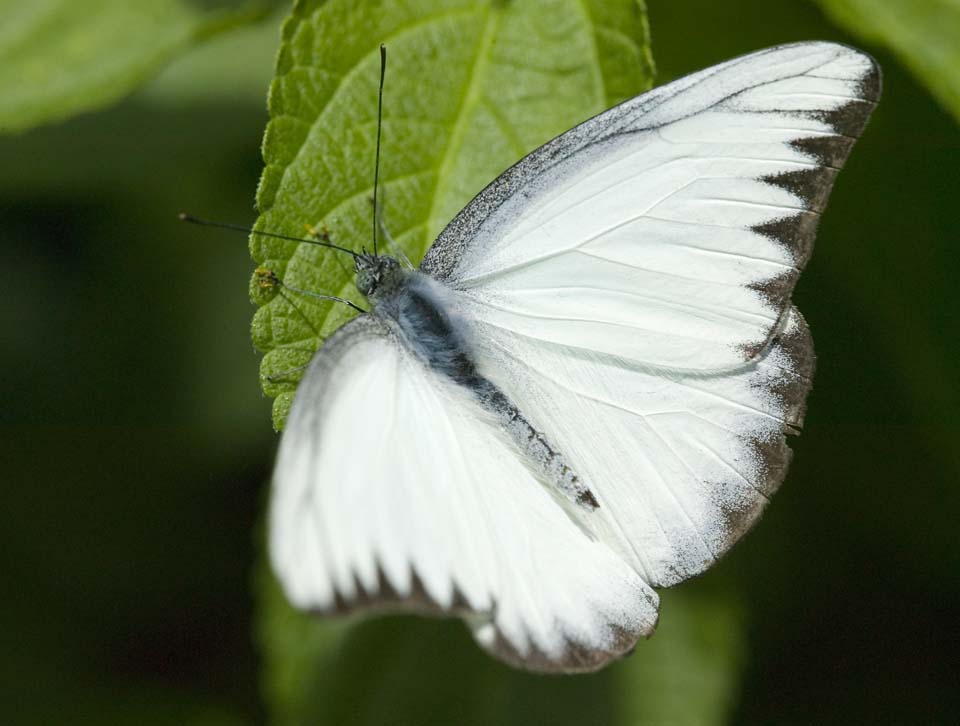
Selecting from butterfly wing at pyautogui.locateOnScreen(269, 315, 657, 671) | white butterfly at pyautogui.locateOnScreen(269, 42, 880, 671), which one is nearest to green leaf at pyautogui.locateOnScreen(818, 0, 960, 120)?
white butterfly at pyautogui.locateOnScreen(269, 42, 880, 671)

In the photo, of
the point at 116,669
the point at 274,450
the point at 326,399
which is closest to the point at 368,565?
the point at 326,399

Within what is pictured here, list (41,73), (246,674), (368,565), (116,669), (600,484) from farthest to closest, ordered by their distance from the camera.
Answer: (116,669)
(246,674)
(41,73)
(600,484)
(368,565)

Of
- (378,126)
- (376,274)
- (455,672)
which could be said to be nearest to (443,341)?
(376,274)

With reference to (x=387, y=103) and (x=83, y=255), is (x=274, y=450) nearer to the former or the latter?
(x=83, y=255)

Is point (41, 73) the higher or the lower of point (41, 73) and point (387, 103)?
the higher

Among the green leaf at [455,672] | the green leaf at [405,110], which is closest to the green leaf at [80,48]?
the green leaf at [405,110]

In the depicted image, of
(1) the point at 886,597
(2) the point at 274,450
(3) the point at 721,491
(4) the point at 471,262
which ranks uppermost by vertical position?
(4) the point at 471,262

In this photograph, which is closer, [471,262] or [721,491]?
[721,491]

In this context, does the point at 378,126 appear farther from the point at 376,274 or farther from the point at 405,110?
the point at 376,274
